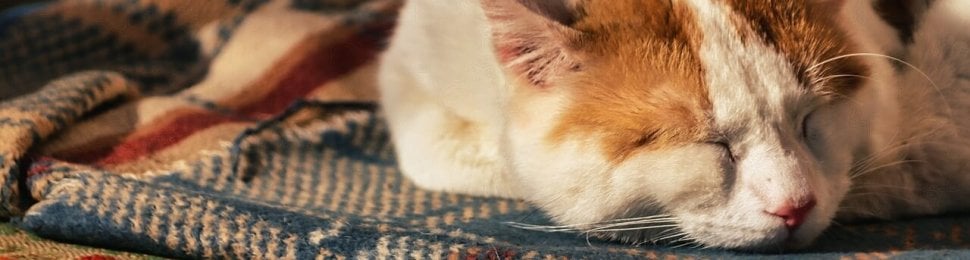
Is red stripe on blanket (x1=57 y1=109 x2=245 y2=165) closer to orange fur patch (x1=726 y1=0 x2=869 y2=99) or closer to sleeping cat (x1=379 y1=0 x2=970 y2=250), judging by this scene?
sleeping cat (x1=379 y1=0 x2=970 y2=250)

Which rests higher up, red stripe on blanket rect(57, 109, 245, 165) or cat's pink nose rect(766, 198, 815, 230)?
red stripe on blanket rect(57, 109, 245, 165)

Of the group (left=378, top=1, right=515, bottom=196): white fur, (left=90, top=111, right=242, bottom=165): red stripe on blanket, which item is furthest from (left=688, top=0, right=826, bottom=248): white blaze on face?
(left=90, top=111, right=242, bottom=165): red stripe on blanket

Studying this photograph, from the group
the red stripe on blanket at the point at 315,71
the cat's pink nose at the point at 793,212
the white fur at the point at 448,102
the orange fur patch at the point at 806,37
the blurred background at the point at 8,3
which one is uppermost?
the blurred background at the point at 8,3

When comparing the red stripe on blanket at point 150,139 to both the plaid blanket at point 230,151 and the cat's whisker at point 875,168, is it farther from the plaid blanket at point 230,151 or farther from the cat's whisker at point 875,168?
the cat's whisker at point 875,168

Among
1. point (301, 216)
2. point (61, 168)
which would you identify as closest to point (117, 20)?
point (61, 168)

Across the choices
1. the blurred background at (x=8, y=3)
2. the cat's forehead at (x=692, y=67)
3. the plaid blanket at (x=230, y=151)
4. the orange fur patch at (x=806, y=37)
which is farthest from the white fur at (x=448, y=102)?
the blurred background at (x=8, y=3)

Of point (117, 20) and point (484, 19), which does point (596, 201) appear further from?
point (117, 20)

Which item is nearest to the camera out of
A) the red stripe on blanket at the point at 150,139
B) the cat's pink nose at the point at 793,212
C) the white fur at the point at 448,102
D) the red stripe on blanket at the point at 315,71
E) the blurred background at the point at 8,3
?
the cat's pink nose at the point at 793,212
